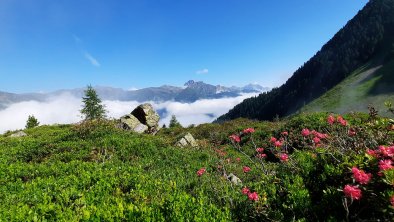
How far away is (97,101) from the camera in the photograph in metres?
82.7

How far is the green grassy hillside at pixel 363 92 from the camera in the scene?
12062cm

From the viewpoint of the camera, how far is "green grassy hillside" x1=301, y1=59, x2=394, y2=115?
120625mm

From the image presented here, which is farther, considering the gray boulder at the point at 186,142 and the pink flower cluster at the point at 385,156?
the gray boulder at the point at 186,142

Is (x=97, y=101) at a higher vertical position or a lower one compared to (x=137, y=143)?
higher

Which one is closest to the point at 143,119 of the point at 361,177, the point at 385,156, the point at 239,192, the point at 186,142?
the point at 186,142

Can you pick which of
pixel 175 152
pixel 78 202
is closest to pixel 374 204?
pixel 78 202

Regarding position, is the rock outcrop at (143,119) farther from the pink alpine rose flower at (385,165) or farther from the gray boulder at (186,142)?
the pink alpine rose flower at (385,165)

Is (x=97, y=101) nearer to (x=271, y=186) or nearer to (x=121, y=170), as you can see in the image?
(x=121, y=170)

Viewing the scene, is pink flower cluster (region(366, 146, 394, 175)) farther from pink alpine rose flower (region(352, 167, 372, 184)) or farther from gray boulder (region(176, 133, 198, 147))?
gray boulder (region(176, 133, 198, 147))

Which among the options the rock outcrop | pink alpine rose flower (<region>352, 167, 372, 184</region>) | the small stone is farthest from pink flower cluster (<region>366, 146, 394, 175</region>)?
the rock outcrop

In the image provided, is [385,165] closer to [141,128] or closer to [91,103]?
[141,128]

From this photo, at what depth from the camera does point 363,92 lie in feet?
441

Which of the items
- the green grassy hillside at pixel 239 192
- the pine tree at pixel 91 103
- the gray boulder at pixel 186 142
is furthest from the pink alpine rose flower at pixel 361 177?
the pine tree at pixel 91 103

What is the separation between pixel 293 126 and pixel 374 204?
71.5 feet
